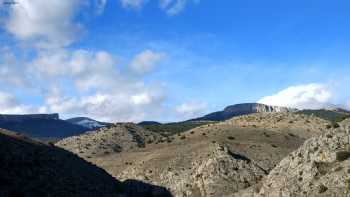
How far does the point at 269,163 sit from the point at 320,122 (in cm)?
6013

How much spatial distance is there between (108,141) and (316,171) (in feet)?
Answer: 358

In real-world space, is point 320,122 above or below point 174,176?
above

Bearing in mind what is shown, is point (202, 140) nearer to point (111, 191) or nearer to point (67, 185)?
point (111, 191)

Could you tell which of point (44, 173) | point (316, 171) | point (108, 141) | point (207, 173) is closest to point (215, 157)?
point (207, 173)

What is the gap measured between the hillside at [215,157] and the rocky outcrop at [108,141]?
933cm

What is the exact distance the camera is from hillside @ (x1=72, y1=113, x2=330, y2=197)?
101 m

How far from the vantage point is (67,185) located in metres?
71.4

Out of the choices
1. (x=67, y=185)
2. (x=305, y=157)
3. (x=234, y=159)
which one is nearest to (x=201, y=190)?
(x=234, y=159)

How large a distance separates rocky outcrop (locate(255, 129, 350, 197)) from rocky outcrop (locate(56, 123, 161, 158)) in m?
85.2

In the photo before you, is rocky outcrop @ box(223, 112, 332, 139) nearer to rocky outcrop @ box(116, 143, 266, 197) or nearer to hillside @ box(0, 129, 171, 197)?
rocky outcrop @ box(116, 143, 266, 197)

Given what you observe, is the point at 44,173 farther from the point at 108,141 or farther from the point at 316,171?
the point at 108,141

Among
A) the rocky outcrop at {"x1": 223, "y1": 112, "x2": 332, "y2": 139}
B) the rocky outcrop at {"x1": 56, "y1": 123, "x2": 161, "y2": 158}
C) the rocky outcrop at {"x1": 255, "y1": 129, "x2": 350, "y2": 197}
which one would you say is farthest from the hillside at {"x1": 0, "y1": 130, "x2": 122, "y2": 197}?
the rocky outcrop at {"x1": 223, "y1": 112, "x2": 332, "y2": 139}

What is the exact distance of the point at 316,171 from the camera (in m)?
72.2

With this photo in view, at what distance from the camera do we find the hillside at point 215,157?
10075 centimetres
